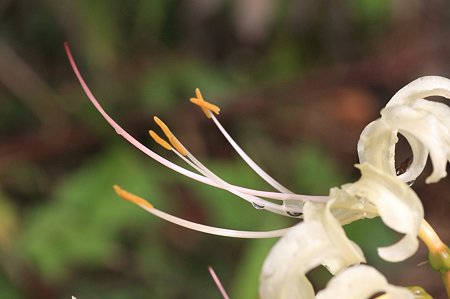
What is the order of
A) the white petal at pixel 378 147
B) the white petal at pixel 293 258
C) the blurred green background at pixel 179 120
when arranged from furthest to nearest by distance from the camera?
1. the blurred green background at pixel 179 120
2. the white petal at pixel 378 147
3. the white petal at pixel 293 258

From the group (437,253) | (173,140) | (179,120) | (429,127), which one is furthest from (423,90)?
(179,120)

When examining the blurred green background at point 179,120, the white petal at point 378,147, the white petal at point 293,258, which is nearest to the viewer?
the white petal at point 293,258

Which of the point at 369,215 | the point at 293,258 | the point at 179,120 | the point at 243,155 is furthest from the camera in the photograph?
the point at 179,120

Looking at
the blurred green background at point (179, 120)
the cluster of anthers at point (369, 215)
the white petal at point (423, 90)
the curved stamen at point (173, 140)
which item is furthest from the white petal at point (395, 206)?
the blurred green background at point (179, 120)

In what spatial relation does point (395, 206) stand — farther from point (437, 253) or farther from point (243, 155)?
point (243, 155)

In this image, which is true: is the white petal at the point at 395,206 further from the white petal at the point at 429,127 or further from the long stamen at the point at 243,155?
the long stamen at the point at 243,155

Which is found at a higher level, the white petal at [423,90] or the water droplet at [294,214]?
the white petal at [423,90]

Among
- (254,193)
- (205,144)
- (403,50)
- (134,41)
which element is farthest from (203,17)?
(254,193)

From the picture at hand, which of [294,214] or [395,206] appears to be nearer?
[395,206]
